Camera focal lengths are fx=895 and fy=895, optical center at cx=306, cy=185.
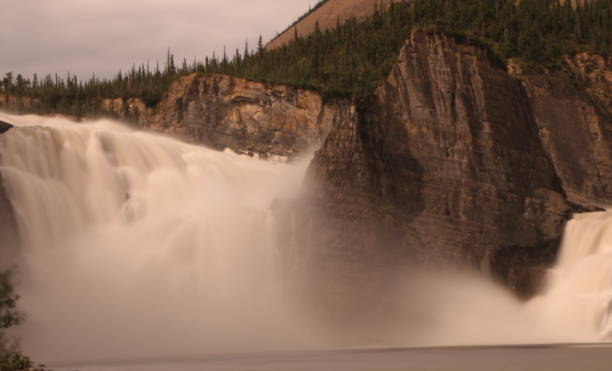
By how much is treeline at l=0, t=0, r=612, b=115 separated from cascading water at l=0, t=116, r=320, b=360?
40562mm

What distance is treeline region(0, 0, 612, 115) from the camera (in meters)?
113

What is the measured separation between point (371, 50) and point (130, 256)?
71.5 metres

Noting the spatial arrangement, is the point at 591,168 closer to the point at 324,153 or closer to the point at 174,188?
the point at 324,153

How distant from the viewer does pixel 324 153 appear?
68438mm

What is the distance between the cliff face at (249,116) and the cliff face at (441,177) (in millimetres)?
30454

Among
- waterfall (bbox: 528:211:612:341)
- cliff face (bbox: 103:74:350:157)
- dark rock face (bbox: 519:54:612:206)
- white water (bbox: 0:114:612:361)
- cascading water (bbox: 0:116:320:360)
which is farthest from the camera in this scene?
cliff face (bbox: 103:74:350:157)

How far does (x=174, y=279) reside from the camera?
60.8 metres

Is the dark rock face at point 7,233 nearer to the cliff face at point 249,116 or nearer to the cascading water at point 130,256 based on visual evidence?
the cascading water at point 130,256

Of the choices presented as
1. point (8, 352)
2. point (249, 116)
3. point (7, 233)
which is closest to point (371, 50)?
point (249, 116)

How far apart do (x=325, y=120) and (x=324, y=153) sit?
132 ft

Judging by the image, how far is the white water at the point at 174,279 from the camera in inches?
2146

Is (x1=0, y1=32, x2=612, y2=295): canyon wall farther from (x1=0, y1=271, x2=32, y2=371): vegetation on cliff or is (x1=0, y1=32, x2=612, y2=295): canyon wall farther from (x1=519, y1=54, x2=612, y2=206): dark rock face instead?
(x1=0, y1=271, x2=32, y2=371): vegetation on cliff

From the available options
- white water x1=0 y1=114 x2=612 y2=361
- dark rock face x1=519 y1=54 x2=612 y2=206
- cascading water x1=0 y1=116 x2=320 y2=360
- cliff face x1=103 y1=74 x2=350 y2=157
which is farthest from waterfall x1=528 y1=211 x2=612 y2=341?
cliff face x1=103 y1=74 x2=350 y2=157

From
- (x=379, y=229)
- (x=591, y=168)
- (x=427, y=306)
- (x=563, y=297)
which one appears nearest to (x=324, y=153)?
(x=379, y=229)
